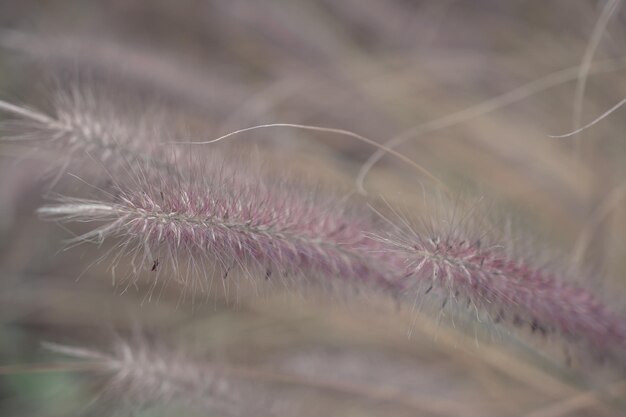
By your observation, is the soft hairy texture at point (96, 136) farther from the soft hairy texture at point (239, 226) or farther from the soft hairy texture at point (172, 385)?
the soft hairy texture at point (172, 385)

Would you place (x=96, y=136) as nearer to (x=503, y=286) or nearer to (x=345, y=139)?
(x=503, y=286)

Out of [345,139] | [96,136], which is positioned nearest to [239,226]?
[96,136]

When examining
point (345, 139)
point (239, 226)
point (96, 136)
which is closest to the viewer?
point (239, 226)

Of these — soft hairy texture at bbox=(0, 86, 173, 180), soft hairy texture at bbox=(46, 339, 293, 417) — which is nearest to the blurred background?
soft hairy texture at bbox=(46, 339, 293, 417)

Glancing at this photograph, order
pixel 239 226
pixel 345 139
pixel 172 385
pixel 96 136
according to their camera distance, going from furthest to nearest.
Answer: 1. pixel 345 139
2. pixel 172 385
3. pixel 96 136
4. pixel 239 226

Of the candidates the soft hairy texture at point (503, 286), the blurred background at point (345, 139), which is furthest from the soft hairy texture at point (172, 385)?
the soft hairy texture at point (503, 286)

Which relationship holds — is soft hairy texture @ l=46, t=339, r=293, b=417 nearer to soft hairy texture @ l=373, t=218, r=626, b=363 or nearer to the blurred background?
the blurred background

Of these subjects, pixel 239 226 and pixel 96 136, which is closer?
pixel 239 226

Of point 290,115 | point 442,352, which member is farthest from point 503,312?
point 290,115
